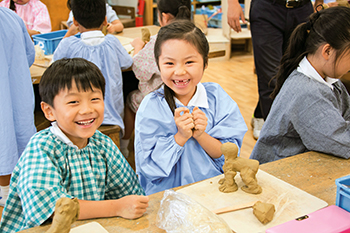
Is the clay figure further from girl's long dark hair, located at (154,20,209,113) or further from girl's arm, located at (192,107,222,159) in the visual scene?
girl's long dark hair, located at (154,20,209,113)

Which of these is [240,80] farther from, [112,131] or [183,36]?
[183,36]

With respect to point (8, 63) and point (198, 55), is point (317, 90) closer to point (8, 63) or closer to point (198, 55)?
point (198, 55)

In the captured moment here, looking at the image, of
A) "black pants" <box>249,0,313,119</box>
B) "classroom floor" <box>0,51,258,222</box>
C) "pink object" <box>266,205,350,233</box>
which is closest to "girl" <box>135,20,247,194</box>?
"pink object" <box>266,205,350,233</box>

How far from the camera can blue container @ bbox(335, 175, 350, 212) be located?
815mm

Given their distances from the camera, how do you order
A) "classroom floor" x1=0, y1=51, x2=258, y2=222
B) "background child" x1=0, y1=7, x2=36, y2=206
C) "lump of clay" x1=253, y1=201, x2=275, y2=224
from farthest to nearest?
"classroom floor" x1=0, y1=51, x2=258, y2=222, "background child" x1=0, y1=7, x2=36, y2=206, "lump of clay" x1=253, y1=201, x2=275, y2=224

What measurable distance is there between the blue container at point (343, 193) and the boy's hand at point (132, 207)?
490 mm

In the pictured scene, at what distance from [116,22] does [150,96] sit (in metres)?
2.15

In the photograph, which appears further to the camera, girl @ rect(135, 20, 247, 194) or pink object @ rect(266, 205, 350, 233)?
girl @ rect(135, 20, 247, 194)

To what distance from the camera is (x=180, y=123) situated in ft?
3.77

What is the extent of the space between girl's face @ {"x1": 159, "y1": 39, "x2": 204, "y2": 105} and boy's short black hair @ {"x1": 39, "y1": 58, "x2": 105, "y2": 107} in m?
0.29

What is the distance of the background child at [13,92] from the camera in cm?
169

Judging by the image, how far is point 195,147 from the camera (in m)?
1.28

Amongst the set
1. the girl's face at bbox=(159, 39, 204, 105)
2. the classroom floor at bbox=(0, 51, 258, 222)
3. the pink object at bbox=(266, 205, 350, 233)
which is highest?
the girl's face at bbox=(159, 39, 204, 105)

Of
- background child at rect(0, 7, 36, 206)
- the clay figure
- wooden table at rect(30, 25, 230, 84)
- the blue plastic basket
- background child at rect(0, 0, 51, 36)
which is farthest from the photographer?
the blue plastic basket
